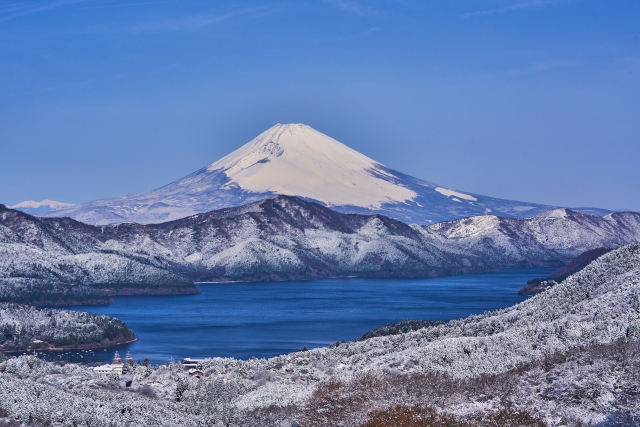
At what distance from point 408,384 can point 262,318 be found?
10521 centimetres

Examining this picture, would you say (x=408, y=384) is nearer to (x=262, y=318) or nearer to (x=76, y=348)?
(x=76, y=348)

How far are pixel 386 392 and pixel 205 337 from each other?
263 ft

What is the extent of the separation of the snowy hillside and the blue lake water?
46.4 meters

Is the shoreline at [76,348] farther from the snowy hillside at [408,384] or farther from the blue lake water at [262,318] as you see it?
the snowy hillside at [408,384]

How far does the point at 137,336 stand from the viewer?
11894cm

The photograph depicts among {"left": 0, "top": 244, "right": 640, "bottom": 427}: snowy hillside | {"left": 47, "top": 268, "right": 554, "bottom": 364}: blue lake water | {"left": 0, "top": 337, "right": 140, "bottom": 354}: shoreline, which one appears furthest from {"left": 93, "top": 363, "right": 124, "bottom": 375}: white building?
{"left": 0, "top": 337, "right": 140, "bottom": 354}: shoreline

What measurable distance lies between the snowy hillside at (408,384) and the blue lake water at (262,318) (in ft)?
152

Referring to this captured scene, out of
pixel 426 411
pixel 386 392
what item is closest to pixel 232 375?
pixel 386 392

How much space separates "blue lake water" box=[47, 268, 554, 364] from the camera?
101 meters

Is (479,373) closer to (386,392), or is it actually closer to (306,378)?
(386,392)

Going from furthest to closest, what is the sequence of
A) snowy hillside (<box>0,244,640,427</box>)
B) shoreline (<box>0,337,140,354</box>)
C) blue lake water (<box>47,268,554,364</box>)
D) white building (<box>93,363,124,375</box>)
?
shoreline (<box>0,337,140,354</box>), blue lake water (<box>47,268,554,364</box>), white building (<box>93,363,124,375</box>), snowy hillside (<box>0,244,640,427</box>)

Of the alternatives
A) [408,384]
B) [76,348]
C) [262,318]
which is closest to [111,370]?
[408,384]

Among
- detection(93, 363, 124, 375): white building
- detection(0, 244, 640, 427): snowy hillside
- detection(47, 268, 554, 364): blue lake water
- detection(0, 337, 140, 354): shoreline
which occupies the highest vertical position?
detection(0, 244, 640, 427): snowy hillside

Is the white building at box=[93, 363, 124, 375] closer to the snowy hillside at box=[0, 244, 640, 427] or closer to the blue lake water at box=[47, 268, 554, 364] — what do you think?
the snowy hillside at box=[0, 244, 640, 427]
